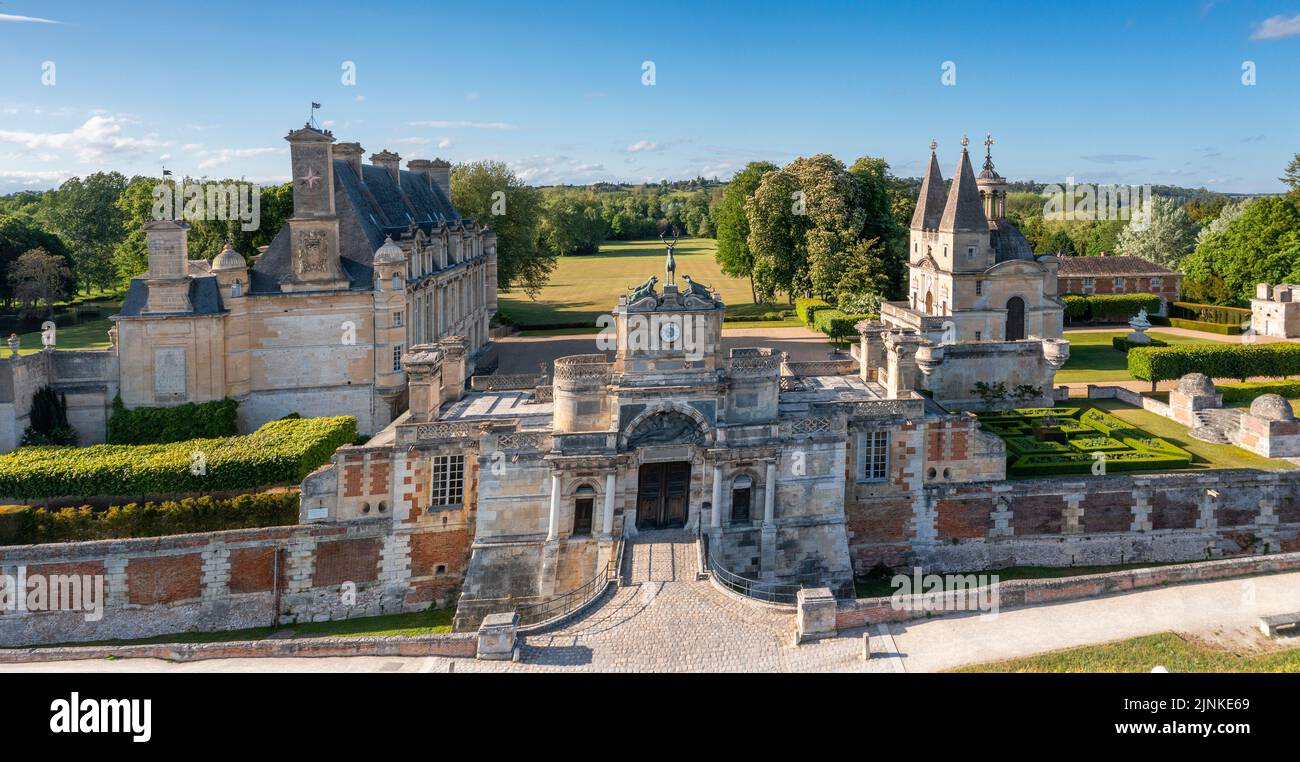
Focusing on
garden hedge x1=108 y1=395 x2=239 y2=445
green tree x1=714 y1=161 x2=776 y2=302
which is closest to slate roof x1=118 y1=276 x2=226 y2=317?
garden hedge x1=108 y1=395 x2=239 y2=445

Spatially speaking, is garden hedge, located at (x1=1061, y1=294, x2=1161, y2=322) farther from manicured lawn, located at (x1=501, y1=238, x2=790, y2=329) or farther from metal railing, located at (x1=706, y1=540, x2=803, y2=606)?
metal railing, located at (x1=706, y1=540, x2=803, y2=606)

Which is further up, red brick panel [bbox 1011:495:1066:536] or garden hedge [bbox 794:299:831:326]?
garden hedge [bbox 794:299:831:326]

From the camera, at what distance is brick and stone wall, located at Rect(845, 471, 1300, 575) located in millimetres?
28703

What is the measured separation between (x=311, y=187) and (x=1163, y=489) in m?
32.5

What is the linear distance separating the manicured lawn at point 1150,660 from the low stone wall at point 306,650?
35.4 feet

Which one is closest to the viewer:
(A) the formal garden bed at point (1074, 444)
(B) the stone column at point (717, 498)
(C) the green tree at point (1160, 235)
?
(B) the stone column at point (717, 498)

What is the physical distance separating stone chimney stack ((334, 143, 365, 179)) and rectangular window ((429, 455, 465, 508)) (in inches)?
754

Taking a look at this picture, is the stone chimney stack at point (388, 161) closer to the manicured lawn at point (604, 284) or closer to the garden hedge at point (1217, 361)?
the manicured lawn at point (604, 284)

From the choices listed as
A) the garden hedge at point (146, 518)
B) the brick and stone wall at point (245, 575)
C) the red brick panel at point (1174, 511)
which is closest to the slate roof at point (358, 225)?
the garden hedge at point (146, 518)

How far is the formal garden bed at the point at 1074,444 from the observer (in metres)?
30.3

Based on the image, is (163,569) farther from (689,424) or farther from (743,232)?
(743,232)

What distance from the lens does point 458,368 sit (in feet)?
101

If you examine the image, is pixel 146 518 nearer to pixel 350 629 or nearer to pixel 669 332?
pixel 350 629

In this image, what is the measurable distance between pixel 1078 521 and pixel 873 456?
7.48 metres
